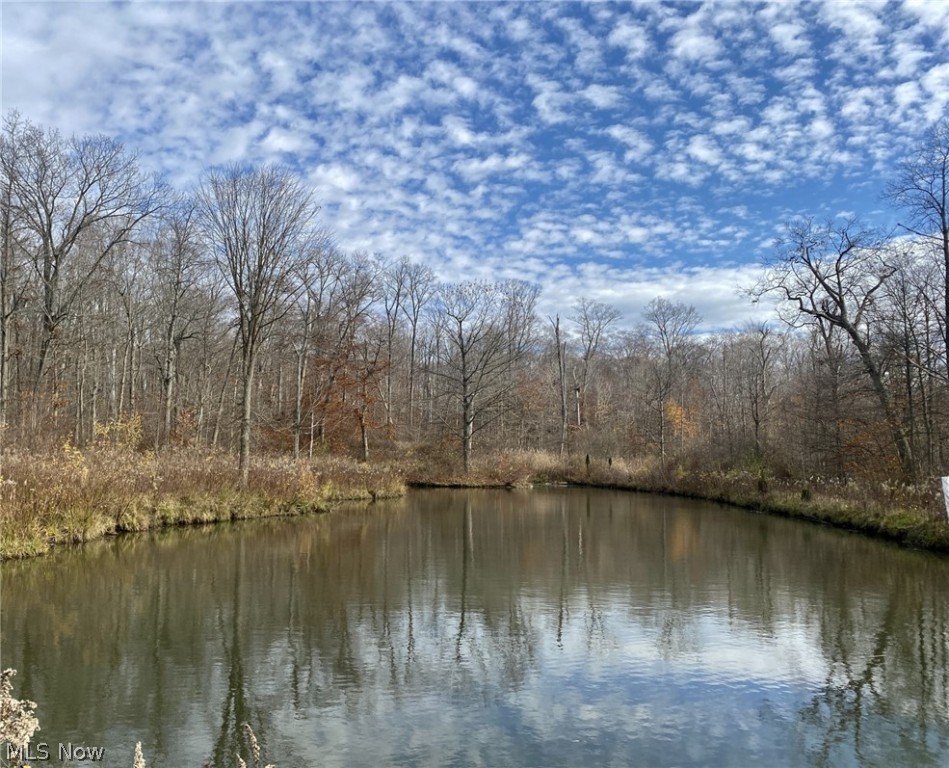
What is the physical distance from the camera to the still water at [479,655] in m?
5.19

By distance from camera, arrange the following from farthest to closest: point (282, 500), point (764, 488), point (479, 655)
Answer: point (764, 488)
point (282, 500)
point (479, 655)

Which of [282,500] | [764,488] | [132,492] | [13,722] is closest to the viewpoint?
[13,722]

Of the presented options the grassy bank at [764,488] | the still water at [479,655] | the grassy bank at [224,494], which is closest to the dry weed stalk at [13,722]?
the still water at [479,655]

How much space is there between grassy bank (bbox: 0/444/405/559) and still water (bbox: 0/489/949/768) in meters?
0.71

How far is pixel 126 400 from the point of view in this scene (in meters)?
37.6

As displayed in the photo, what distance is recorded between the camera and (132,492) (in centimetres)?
1471

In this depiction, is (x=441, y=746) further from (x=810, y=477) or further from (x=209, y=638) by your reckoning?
(x=810, y=477)

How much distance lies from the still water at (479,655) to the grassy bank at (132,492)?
707 millimetres

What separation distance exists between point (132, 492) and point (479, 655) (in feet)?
35.1

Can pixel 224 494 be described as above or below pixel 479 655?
above

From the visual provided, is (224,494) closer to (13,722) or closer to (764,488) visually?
(13,722)

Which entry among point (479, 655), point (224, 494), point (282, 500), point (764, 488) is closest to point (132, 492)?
point (224, 494)

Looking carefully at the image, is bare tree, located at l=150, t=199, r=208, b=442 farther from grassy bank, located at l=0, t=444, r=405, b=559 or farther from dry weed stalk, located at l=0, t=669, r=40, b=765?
dry weed stalk, located at l=0, t=669, r=40, b=765

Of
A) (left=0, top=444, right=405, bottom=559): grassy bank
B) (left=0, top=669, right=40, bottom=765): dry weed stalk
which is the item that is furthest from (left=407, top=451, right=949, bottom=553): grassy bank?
(left=0, top=669, right=40, bottom=765): dry weed stalk
